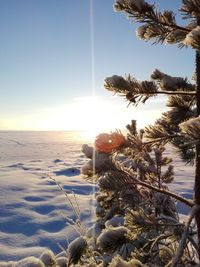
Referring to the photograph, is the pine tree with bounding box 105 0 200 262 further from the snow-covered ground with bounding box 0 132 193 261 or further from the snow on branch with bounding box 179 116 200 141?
the snow-covered ground with bounding box 0 132 193 261

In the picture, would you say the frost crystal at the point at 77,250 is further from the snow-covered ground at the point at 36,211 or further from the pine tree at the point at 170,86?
the snow-covered ground at the point at 36,211

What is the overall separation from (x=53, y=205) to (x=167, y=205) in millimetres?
26515

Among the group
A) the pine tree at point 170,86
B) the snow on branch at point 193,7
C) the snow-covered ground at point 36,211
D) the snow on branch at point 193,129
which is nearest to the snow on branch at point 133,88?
the pine tree at point 170,86

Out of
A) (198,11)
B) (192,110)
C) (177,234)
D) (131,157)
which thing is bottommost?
(177,234)

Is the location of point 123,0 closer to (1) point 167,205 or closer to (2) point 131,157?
(2) point 131,157

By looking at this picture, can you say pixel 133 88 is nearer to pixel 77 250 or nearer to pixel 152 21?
pixel 152 21

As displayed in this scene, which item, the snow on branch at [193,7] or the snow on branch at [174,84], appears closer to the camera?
the snow on branch at [193,7]

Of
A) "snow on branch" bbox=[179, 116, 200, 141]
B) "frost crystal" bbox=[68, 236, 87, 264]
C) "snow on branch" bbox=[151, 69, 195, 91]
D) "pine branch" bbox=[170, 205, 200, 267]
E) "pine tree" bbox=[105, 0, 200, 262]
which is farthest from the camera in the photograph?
"frost crystal" bbox=[68, 236, 87, 264]

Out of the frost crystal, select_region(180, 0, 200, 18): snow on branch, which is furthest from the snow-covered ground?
select_region(180, 0, 200, 18): snow on branch

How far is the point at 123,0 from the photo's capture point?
8.60 ft

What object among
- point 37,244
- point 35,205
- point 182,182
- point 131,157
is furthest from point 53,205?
point 131,157

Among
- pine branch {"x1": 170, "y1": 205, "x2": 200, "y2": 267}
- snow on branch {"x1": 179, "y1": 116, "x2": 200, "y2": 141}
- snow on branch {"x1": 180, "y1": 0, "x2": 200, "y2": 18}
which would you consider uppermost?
snow on branch {"x1": 180, "y1": 0, "x2": 200, "y2": 18}

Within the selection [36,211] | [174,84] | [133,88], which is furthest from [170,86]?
[36,211]

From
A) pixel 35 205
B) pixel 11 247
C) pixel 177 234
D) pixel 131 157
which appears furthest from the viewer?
pixel 35 205
